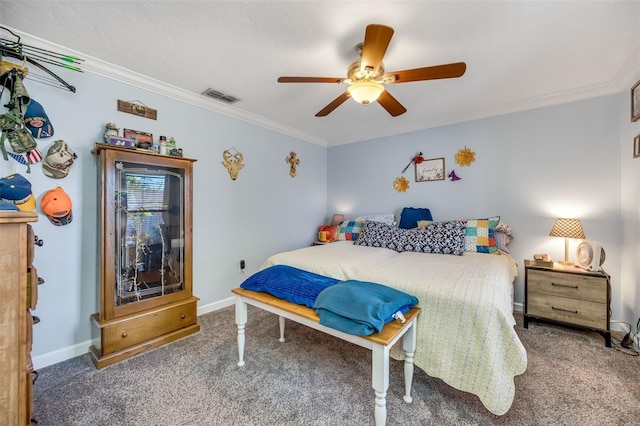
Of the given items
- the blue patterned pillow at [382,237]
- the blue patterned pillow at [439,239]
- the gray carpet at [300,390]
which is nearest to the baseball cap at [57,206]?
the gray carpet at [300,390]

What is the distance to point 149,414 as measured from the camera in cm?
146

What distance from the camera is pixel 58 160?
6.16 ft

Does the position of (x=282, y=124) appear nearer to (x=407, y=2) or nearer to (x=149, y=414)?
(x=407, y=2)

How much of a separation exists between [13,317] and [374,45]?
203 cm

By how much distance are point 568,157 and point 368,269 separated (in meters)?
2.59

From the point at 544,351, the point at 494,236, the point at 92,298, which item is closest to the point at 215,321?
the point at 92,298

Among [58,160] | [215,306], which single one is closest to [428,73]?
[58,160]

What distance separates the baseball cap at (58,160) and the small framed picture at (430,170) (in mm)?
3745

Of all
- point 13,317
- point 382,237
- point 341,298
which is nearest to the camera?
point 13,317

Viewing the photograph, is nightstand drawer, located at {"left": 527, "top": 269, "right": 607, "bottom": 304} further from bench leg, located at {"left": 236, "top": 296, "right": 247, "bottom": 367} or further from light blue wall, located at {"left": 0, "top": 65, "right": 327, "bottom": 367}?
light blue wall, located at {"left": 0, "top": 65, "right": 327, "bottom": 367}

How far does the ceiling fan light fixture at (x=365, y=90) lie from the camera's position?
1783 mm

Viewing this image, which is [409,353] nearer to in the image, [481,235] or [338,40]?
[481,235]

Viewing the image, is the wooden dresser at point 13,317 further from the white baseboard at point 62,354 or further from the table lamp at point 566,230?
the table lamp at point 566,230

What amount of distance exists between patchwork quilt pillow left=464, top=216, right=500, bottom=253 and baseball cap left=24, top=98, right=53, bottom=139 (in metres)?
3.94
